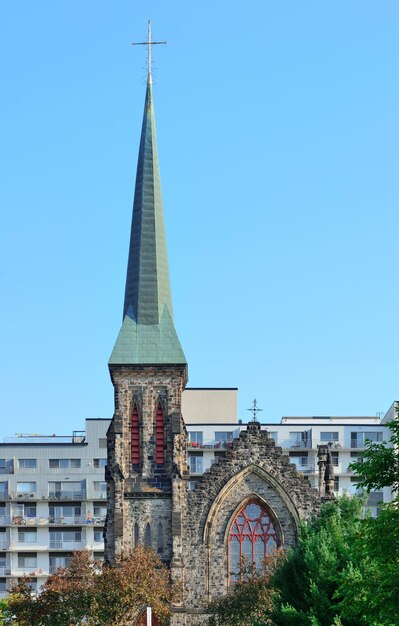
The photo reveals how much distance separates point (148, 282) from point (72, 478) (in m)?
41.8

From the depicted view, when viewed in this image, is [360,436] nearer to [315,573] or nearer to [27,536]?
[27,536]

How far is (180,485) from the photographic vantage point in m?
83.9

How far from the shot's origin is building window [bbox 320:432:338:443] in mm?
131750

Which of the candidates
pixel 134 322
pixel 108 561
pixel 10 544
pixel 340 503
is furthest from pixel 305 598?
pixel 10 544

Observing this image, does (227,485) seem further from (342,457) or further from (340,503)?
(342,457)

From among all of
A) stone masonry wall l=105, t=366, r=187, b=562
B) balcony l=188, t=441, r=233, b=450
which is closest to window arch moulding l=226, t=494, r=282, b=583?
stone masonry wall l=105, t=366, r=187, b=562

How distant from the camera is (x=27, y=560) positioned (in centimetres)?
12588

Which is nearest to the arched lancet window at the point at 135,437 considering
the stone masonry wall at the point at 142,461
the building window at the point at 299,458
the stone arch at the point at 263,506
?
the stone masonry wall at the point at 142,461

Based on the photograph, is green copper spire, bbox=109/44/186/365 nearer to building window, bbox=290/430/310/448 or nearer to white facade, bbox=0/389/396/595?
white facade, bbox=0/389/396/595

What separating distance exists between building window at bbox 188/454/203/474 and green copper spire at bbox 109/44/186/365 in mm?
40993

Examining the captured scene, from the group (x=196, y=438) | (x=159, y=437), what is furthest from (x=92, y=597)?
(x=196, y=438)

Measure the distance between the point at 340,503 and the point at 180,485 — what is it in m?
12.3

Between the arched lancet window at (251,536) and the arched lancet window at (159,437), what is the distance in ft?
15.2

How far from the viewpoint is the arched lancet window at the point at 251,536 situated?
8419 centimetres
